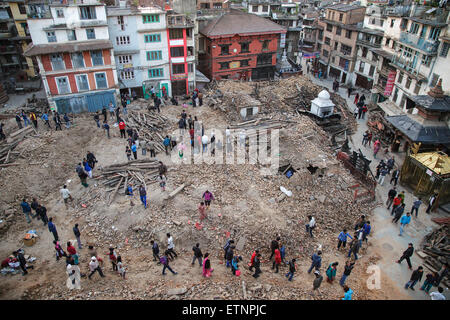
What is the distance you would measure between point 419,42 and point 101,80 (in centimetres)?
3722

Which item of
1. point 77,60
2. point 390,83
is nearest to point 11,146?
point 77,60

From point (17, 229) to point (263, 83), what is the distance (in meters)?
36.6

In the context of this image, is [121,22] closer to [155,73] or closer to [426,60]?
[155,73]

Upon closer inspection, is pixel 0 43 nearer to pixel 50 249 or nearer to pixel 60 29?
pixel 60 29

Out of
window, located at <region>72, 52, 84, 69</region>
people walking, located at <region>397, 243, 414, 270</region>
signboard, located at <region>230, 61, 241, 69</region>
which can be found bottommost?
people walking, located at <region>397, 243, 414, 270</region>

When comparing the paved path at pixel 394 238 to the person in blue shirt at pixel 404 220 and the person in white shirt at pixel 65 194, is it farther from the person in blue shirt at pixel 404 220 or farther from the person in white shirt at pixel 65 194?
the person in white shirt at pixel 65 194

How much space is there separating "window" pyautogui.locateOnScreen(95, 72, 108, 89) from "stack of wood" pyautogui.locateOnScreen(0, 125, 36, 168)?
9.48 meters

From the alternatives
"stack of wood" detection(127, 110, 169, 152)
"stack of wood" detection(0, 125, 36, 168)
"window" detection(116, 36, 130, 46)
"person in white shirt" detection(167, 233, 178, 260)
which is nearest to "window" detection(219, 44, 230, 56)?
"window" detection(116, 36, 130, 46)

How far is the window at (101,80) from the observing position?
38.0m

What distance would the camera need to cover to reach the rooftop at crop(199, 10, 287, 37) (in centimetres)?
4891

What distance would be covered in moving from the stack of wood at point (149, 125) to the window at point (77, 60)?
7811 millimetres

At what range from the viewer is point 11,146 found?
29391mm

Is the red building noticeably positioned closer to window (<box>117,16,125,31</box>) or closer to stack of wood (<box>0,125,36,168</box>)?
window (<box>117,16,125,31</box>)
